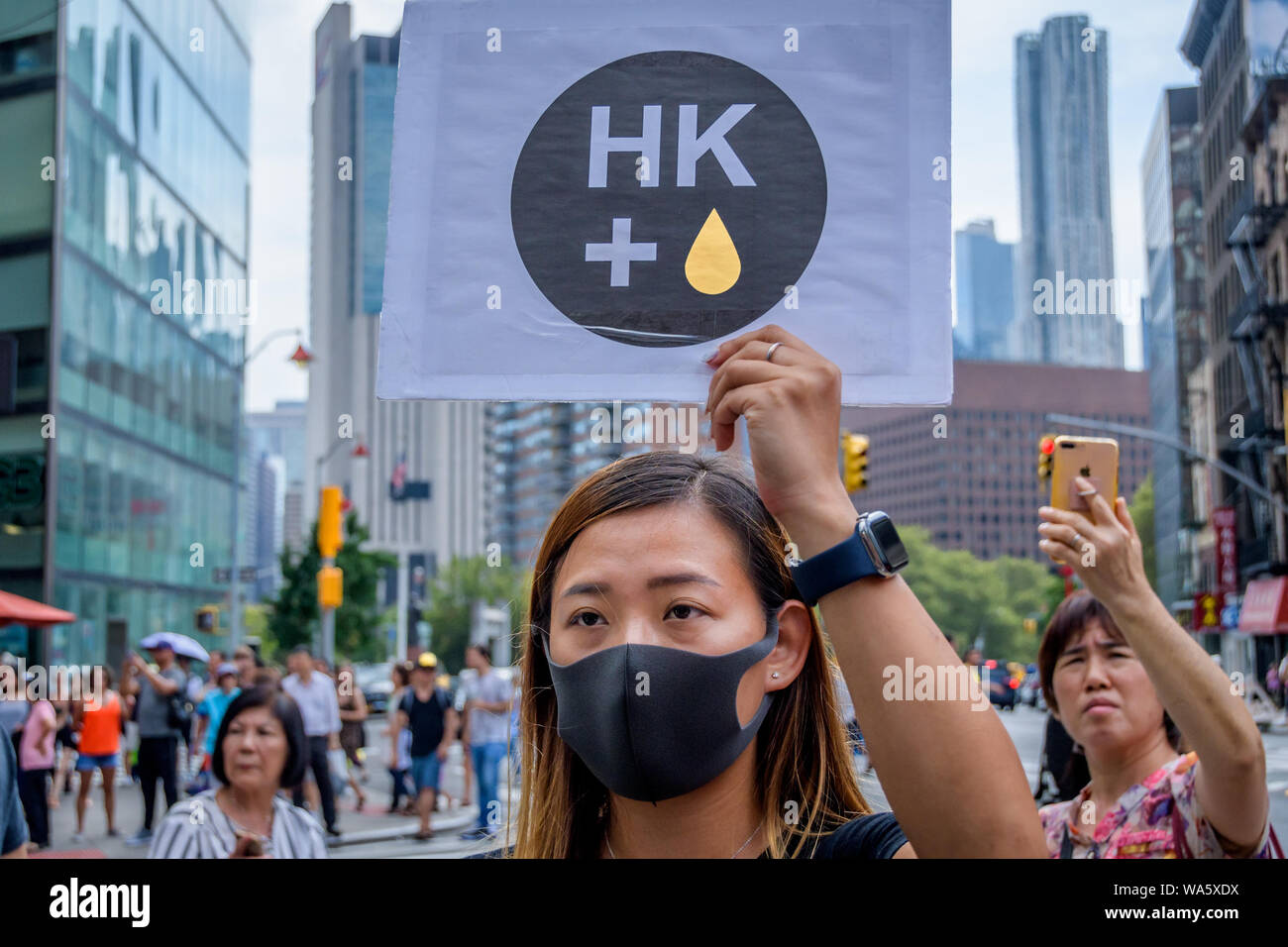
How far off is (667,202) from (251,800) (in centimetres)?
360

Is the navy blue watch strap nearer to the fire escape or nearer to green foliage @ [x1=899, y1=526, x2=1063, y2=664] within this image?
the fire escape

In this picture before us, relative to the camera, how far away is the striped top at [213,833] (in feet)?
11.6

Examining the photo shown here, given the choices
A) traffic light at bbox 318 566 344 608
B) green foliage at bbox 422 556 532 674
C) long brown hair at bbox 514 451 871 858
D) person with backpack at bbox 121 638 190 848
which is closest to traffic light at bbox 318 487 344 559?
traffic light at bbox 318 566 344 608

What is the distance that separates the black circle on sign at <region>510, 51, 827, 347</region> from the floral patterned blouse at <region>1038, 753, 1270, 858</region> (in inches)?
49.7

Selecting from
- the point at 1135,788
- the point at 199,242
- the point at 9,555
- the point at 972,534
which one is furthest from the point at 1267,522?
the point at 972,534

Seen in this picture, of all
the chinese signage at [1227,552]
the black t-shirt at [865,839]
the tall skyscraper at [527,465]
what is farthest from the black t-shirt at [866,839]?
the tall skyscraper at [527,465]

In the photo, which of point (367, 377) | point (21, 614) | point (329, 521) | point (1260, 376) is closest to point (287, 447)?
point (367, 377)

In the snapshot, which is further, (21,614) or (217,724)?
(21,614)

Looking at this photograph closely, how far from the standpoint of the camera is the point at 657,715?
1578mm

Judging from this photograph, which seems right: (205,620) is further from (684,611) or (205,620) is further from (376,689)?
(684,611)

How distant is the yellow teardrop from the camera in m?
1.54

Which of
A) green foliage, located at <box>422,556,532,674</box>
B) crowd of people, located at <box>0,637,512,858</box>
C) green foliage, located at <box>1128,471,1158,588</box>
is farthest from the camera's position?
green foliage, located at <box>422,556,532,674</box>

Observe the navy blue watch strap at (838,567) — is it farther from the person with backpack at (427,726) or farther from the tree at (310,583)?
the tree at (310,583)
